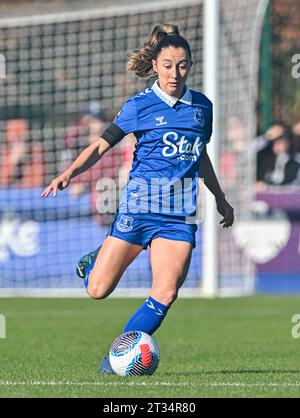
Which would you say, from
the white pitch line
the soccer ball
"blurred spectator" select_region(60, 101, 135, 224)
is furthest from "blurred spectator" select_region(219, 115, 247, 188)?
the white pitch line

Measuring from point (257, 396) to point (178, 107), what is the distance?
2.18 metres

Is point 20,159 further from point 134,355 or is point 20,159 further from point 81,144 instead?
point 134,355

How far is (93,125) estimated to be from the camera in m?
17.5

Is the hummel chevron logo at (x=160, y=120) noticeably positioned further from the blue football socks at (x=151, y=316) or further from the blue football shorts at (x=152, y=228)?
the blue football socks at (x=151, y=316)

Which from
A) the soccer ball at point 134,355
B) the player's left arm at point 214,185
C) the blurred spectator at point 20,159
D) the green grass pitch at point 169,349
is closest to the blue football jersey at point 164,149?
the player's left arm at point 214,185

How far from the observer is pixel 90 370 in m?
8.45

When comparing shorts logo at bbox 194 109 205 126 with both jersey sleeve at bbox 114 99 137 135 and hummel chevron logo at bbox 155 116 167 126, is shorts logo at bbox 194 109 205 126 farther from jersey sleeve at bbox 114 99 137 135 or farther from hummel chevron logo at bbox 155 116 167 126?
jersey sleeve at bbox 114 99 137 135

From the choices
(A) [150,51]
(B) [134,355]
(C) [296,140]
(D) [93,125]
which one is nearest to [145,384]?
(B) [134,355]

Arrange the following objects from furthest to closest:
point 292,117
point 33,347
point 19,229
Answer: point 292,117 → point 19,229 → point 33,347

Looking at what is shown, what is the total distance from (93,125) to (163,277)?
9822 mm

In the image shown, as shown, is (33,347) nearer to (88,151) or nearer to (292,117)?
(88,151)

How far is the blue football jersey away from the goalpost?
840cm

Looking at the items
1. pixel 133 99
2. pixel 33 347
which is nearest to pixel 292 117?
pixel 33 347

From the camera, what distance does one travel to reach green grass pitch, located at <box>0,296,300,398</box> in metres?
7.18
